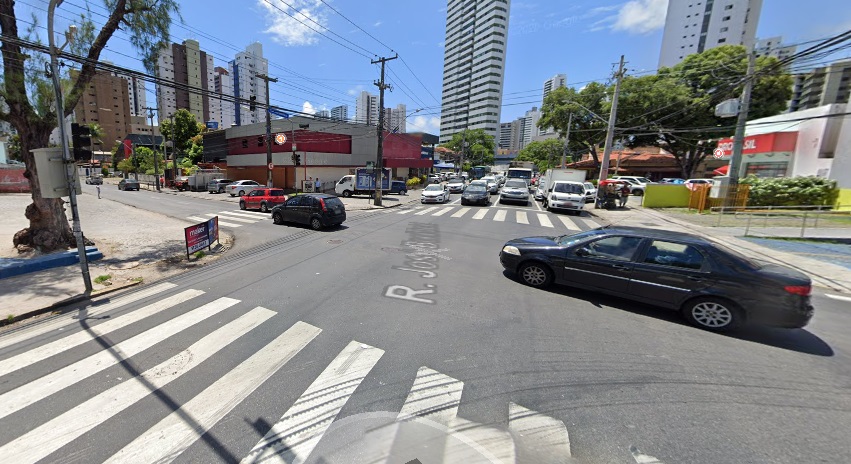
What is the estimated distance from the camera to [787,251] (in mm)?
9781

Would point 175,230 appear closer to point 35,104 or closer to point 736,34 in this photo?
point 35,104

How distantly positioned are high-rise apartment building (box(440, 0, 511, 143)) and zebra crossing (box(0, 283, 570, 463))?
351ft

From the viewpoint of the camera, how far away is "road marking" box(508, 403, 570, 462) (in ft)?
8.85

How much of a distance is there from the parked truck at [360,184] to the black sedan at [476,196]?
8962 mm

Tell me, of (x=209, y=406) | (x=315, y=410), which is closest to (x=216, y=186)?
(x=209, y=406)

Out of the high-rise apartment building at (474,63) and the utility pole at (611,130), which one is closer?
the utility pole at (611,130)

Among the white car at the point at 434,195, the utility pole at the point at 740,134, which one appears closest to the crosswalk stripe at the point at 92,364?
the white car at the point at 434,195

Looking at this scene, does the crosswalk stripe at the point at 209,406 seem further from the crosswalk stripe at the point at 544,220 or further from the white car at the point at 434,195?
the white car at the point at 434,195

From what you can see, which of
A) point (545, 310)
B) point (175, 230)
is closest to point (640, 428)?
point (545, 310)

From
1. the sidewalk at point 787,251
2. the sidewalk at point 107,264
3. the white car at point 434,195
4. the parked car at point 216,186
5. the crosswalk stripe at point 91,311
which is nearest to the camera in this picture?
the crosswalk stripe at point 91,311

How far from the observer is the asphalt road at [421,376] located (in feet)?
9.23

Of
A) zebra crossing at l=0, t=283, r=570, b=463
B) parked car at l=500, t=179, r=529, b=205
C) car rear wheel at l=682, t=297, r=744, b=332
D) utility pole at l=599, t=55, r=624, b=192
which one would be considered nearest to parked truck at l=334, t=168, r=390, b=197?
parked car at l=500, t=179, r=529, b=205

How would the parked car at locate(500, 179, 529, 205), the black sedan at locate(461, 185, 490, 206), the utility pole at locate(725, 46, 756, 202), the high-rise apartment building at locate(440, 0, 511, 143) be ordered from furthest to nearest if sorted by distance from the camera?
1. the high-rise apartment building at locate(440, 0, 511, 143)
2. the parked car at locate(500, 179, 529, 205)
3. the black sedan at locate(461, 185, 490, 206)
4. the utility pole at locate(725, 46, 756, 202)

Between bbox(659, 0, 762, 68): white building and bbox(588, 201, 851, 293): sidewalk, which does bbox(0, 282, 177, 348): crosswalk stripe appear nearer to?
bbox(588, 201, 851, 293): sidewalk
